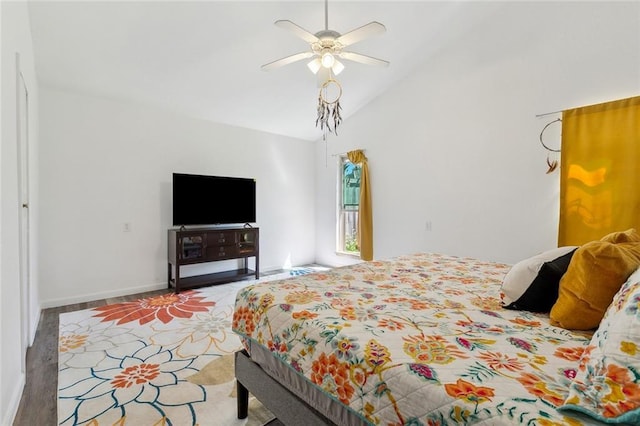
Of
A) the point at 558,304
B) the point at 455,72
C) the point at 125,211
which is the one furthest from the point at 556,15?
the point at 125,211

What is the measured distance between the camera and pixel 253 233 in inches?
188

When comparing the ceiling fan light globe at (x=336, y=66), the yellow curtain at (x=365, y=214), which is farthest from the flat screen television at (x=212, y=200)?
the ceiling fan light globe at (x=336, y=66)

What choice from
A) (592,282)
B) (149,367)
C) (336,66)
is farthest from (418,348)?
(336,66)

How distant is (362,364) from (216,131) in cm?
443

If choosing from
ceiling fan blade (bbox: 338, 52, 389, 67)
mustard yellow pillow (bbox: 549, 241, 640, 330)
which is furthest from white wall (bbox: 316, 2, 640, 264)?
mustard yellow pillow (bbox: 549, 241, 640, 330)

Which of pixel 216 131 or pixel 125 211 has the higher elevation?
pixel 216 131

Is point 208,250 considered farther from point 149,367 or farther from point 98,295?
point 149,367

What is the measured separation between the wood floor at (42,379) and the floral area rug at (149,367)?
46 mm

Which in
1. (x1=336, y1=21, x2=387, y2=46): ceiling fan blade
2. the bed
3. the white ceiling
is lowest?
the bed

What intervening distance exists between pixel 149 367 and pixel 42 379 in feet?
2.16

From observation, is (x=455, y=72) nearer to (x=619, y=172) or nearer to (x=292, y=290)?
(x=619, y=172)

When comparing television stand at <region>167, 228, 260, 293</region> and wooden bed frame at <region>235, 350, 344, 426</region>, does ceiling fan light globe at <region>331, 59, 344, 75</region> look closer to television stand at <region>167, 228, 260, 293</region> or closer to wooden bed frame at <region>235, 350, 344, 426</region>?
wooden bed frame at <region>235, 350, 344, 426</region>

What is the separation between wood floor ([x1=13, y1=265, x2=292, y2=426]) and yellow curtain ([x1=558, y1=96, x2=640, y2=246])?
417 cm

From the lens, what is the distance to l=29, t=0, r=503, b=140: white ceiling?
9.06 ft
